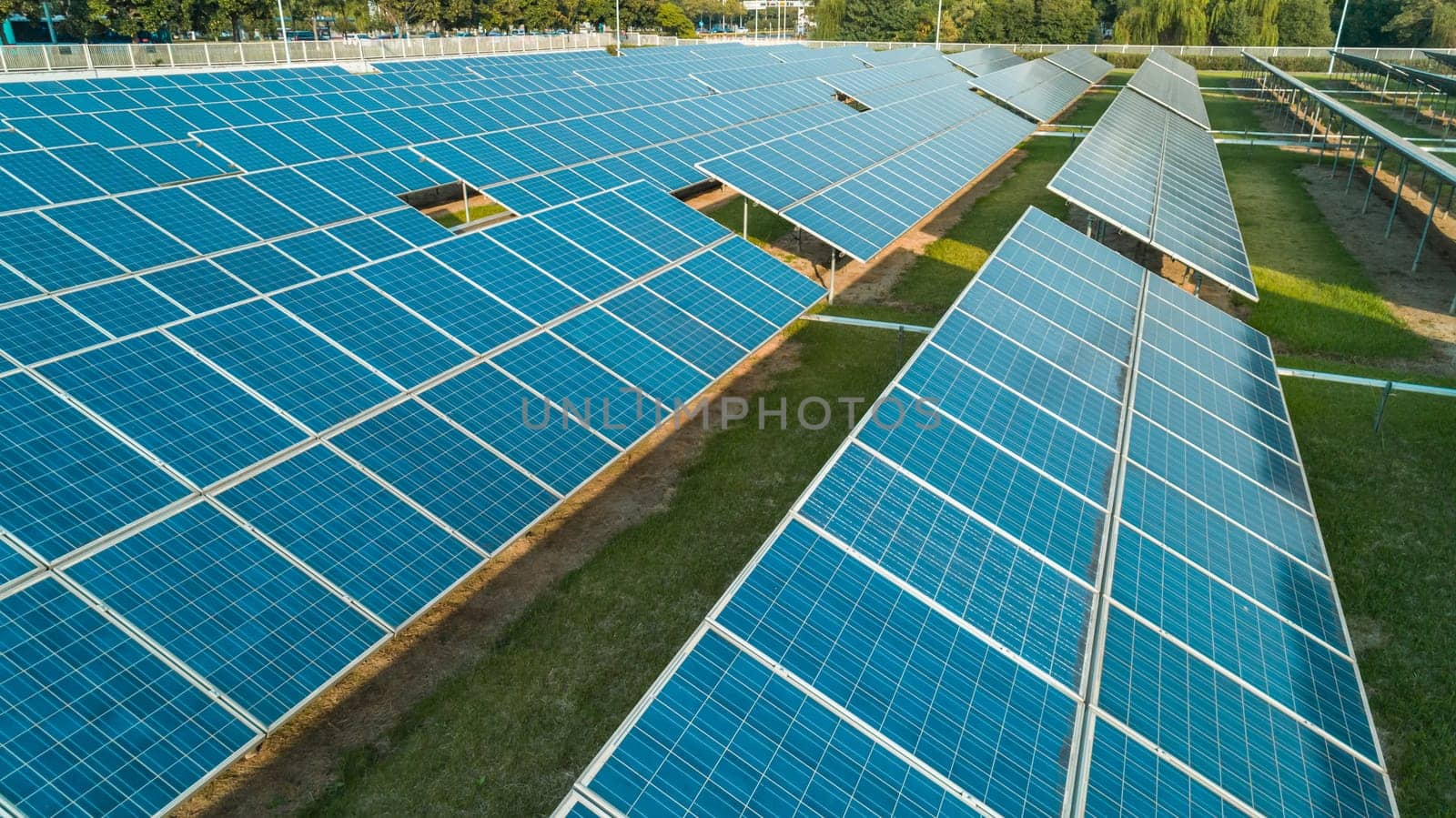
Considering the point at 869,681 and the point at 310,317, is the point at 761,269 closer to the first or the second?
the point at 310,317

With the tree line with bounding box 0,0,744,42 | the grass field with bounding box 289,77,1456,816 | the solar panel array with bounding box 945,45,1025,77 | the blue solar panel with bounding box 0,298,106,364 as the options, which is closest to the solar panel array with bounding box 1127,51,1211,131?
the solar panel array with bounding box 945,45,1025,77

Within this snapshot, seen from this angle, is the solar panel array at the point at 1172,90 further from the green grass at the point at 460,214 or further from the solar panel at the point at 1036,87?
the green grass at the point at 460,214

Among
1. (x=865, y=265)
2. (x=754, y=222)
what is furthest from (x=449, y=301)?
(x=754, y=222)

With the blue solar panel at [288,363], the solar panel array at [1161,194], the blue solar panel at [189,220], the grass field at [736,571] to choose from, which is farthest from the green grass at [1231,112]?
the blue solar panel at [288,363]

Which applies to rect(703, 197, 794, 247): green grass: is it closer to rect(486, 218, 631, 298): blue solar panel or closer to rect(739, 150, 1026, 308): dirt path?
rect(739, 150, 1026, 308): dirt path

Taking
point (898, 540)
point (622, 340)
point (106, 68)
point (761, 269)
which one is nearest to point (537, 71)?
point (106, 68)
